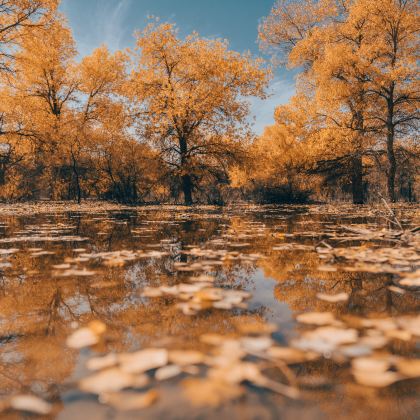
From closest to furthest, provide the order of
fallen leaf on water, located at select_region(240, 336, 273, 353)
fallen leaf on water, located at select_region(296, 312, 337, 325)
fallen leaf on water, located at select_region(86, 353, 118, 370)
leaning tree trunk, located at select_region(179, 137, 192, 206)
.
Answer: fallen leaf on water, located at select_region(86, 353, 118, 370), fallen leaf on water, located at select_region(240, 336, 273, 353), fallen leaf on water, located at select_region(296, 312, 337, 325), leaning tree trunk, located at select_region(179, 137, 192, 206)

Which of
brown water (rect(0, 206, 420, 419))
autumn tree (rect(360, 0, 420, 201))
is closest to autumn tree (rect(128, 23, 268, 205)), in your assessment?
autumn tree (rect(360, 0, 420, 201))

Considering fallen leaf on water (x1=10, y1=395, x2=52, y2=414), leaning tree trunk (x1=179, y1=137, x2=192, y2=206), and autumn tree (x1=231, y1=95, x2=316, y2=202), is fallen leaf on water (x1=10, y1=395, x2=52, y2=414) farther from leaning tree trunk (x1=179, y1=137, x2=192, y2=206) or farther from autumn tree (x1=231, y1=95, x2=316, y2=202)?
autumn tree (x1=231, y1=95, x2=316, y2=202)

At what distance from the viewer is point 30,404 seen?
0.97m

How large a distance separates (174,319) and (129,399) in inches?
25.7

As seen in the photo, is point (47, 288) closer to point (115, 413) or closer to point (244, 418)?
point (115, 413)

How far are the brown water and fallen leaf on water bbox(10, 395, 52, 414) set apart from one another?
0.02 meters

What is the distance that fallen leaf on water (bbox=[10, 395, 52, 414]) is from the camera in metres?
0.95

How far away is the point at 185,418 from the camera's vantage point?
907 mm

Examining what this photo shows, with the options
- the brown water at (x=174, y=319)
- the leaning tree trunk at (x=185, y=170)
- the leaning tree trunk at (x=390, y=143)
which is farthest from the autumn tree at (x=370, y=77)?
the brown water at (x=174, y=319)

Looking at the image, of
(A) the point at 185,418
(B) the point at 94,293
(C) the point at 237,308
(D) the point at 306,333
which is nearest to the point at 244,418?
(A) the point at 185,418

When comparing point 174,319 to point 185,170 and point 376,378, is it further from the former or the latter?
point 185,170

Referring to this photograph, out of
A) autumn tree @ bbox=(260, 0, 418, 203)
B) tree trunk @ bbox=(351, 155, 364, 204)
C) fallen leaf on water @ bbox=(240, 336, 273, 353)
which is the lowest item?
fallen leaf on water @ bbox=(240, 336, 273, 353)

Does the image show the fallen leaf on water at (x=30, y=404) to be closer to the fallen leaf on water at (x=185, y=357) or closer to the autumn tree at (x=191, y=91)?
the fallen leaf on water at (x=185, y=357)

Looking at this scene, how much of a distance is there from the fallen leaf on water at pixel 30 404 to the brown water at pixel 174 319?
21 millimetres
